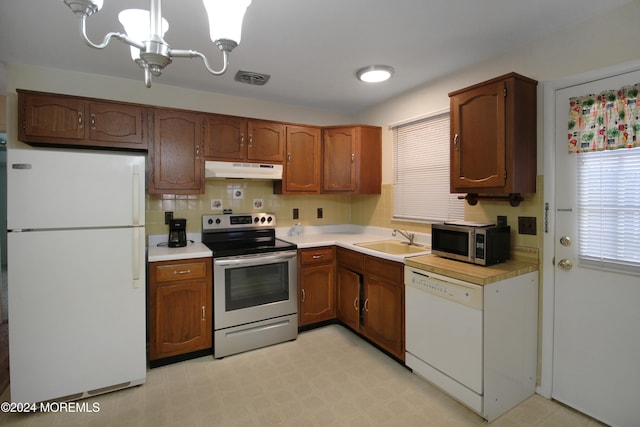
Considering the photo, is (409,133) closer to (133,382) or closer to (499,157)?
(499,157)

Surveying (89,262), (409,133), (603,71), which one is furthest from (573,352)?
(89,262)

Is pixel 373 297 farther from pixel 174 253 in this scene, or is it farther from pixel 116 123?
pixel 116 123

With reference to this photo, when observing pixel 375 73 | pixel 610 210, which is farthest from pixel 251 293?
pixel 610 210

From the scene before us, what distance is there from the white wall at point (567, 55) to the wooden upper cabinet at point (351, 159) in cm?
76

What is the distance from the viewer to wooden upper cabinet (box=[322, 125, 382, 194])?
3369mm

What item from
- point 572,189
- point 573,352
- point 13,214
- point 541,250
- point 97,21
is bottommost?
point 573,352

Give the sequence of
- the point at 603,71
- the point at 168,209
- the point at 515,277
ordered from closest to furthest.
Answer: the point at 603,71
the point at 515,277
the point at 168,209

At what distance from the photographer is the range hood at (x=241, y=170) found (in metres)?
2.85

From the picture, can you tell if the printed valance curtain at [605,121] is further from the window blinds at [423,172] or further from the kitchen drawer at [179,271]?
the kitchen drawer at [179,271]

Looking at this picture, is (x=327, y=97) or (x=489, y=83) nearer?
(x=489, y=83)

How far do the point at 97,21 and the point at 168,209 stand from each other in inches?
62.1

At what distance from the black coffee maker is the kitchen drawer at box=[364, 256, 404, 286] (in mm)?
1653

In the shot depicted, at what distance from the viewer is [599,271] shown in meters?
1.89

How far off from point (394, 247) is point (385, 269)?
0.60 m
